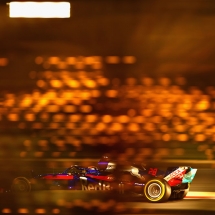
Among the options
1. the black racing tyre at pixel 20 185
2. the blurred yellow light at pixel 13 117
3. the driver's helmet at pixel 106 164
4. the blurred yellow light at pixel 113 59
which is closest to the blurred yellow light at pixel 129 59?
the blurred yellow light at pixel 113 59

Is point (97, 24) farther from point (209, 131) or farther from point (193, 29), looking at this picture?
point (209, 131)

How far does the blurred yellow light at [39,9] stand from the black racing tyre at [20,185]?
2.70 feet

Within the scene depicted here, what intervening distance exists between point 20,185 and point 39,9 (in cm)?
89

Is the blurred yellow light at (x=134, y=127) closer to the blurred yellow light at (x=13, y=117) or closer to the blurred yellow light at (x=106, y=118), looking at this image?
the blurred yellow light at (x=106, y=118)

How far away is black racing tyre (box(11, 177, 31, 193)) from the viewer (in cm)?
314

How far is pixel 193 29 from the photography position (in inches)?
122

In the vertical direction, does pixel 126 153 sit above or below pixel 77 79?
below

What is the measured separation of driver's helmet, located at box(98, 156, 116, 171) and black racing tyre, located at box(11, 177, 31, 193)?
0.37m

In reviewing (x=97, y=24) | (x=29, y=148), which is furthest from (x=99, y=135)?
(x=97, y=24)

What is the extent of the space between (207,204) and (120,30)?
1.03 meters

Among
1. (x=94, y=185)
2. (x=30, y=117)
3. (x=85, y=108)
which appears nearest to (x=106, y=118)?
(x=85, y=108)

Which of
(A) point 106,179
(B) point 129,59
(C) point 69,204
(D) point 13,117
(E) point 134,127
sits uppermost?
(B) point 129,59

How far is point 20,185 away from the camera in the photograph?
3.16m

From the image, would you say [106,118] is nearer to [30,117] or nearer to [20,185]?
[30,117]
